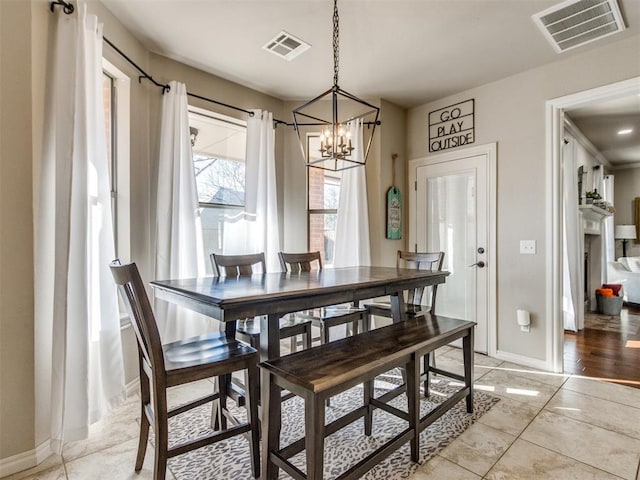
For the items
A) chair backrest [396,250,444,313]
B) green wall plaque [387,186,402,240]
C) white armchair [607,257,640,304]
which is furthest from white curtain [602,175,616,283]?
chair backrest [396,250,444,313]

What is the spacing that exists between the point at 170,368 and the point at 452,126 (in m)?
3.60

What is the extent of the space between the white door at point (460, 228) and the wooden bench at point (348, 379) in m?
1.58

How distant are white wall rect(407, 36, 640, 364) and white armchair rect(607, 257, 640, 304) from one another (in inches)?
161

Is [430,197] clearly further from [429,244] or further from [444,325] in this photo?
[444,325]

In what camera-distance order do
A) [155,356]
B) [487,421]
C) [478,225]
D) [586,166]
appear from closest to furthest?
[155,356] → [487,421] → [478,225] → [586,166]

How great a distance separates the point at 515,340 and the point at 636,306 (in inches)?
169

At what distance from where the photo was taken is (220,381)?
75.9 inches

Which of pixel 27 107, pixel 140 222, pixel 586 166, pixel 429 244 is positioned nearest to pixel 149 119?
pixel 140 222

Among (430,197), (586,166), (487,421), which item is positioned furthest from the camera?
(586,166)

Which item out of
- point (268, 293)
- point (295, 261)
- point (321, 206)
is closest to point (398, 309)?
point (295, 261)

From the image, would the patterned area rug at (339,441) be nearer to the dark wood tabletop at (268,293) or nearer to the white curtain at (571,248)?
the dark wood tabletop at (268,293)

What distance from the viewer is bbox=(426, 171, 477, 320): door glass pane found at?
11.9 feet

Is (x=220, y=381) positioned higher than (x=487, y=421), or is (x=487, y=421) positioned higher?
(x=220, y=381)

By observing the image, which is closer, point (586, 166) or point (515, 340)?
point (515, 340)
